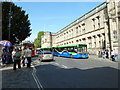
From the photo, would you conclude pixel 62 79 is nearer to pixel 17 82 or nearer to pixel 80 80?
pixel 80 80

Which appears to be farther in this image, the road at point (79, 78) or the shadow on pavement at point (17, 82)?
the shadow on pavement at point (17, 82)

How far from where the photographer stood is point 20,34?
29.3 m

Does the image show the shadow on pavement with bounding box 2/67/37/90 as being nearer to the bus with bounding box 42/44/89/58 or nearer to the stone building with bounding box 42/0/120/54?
the bus with bounding box 42/44/89/58

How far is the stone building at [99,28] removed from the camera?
2404cm

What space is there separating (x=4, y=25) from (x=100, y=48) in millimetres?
21410

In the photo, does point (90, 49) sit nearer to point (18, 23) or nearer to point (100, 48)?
point (100, 48)

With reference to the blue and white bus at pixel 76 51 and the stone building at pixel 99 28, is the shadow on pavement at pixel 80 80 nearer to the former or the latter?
the blue and white bus at pixel 76 51

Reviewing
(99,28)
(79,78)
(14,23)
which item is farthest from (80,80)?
(99,28)

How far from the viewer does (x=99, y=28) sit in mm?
30750

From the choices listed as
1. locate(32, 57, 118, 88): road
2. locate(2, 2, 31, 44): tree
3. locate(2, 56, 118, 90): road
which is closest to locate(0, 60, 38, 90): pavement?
locate(2, 56, 118, 90): road

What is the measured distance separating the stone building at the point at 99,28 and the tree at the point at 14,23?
16.6 m

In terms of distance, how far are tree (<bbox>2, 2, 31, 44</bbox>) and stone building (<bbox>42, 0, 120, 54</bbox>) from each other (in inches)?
655

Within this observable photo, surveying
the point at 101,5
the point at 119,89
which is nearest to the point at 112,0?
the point at 101,5

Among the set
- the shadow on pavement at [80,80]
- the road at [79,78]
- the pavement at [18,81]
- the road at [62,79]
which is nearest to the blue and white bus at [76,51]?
the road at [79,78]
